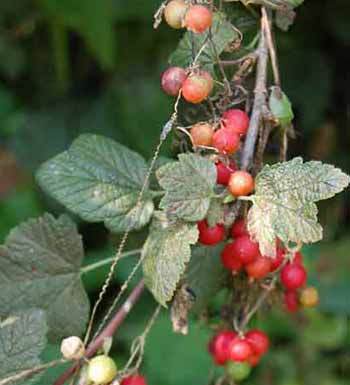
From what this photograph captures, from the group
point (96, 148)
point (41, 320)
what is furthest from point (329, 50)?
point (41, 320)

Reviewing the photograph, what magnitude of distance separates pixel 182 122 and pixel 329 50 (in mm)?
1159

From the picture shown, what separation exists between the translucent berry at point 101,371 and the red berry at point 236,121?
0.87 ft

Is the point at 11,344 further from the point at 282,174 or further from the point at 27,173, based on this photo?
the point at 27,173

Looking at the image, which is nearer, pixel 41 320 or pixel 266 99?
pixel 41 320

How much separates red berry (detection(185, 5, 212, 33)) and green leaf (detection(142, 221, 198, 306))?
195mm

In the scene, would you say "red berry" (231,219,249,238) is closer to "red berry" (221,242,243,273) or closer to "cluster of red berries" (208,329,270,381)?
"red berry" (221,242,243,273)

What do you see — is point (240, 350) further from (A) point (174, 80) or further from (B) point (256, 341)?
(A) point (174, 80)

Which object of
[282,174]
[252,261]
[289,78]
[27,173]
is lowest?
[27,173]

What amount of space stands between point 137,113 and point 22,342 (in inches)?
46.4

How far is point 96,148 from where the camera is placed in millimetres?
1110

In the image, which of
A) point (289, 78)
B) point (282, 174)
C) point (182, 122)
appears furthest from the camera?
point (289, 78)

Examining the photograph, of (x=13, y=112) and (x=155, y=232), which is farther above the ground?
(x=155, y=232)

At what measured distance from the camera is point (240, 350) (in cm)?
112

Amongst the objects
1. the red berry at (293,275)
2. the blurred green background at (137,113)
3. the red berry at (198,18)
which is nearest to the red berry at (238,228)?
the red berry at (293,275)
